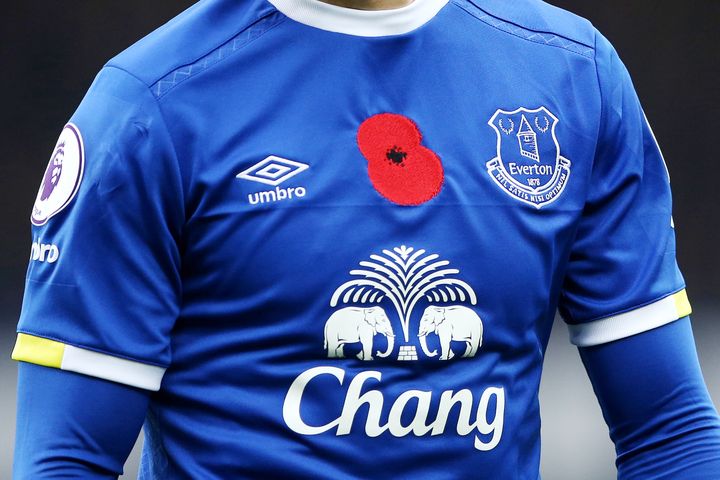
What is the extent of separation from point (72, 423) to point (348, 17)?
401 millimetres

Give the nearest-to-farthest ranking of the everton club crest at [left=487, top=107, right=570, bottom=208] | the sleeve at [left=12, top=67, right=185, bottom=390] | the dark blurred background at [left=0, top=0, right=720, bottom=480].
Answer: the sleeve at [left=12, top=67, right=185, bottom=390] → the everton club crest at [left=487, top=107, right=570, bottom=208] → the dark blurred background at [left=0, top=0, right=720, bottom=480]

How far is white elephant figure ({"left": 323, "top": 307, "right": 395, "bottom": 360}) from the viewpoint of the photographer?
1.18m

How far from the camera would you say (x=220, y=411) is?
1.19 metres

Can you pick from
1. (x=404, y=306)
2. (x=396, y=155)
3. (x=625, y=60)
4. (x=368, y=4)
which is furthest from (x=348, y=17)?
(x=625, y=60)

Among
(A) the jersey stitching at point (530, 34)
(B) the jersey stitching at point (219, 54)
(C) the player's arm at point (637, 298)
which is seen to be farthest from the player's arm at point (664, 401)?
(B) the jersey stitching at point (219, 54)

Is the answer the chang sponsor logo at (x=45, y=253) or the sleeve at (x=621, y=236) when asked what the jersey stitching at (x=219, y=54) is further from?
the sleeve at (x=621, y=236)

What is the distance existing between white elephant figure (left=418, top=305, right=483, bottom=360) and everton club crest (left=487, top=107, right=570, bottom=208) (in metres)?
0.12

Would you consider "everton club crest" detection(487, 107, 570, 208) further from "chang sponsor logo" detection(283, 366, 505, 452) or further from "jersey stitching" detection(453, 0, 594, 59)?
"chang sponsor logo" detection(283, 366, 505, 452)

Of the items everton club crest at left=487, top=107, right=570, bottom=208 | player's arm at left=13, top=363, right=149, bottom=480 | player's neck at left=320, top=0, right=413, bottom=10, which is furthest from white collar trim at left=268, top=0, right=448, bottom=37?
player's arm at left=13, top=363, right=149, bottom=480

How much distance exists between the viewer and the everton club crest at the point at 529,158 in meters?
1.25

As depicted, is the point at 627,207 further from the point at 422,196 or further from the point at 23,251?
the point at 23,251

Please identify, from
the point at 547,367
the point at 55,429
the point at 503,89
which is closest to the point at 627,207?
the point at 503,89

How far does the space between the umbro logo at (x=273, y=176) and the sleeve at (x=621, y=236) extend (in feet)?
0.91

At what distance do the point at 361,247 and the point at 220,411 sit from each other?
0.58ft
